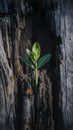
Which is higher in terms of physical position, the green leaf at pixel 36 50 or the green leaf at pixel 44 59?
the green leaf at pixel 36 50

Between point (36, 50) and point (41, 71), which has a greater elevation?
point (36, 50)

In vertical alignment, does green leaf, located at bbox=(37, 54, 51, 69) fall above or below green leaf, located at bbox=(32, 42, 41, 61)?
below

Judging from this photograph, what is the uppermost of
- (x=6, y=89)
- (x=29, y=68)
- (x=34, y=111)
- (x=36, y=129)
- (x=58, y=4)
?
(x=58, y=4)

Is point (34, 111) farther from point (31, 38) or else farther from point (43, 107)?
point (31, 38)

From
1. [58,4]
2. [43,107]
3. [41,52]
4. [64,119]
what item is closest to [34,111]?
[43,107]

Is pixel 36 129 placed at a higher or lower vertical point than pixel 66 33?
lower

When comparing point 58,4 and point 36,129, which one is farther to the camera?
point 36,129

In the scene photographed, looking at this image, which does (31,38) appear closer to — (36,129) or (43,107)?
(43,107)
